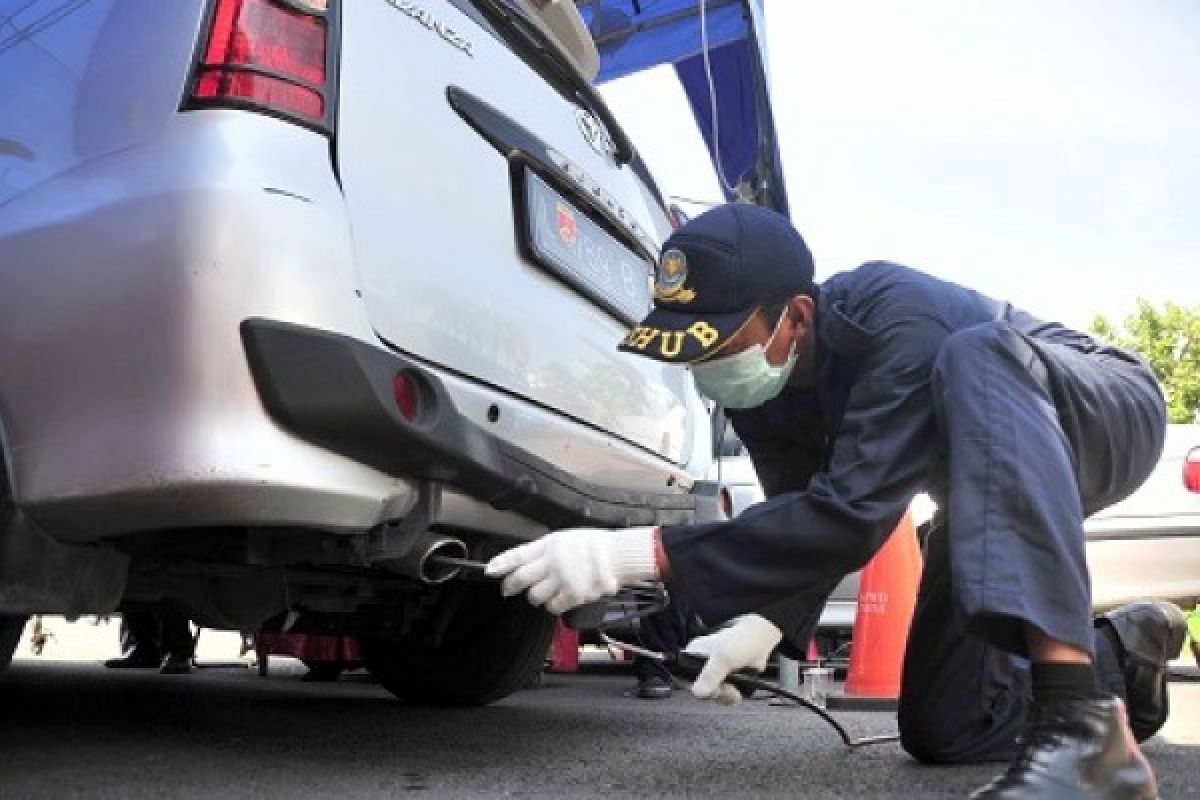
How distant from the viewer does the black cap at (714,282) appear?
5.82ft

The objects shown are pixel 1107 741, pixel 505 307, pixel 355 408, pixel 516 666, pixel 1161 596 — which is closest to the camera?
pixel 1107 741

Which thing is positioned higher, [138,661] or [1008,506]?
[1008,506]

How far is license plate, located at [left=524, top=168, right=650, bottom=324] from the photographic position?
2207 mm

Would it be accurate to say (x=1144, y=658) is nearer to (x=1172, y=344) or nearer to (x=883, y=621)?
(x=883, y=621)

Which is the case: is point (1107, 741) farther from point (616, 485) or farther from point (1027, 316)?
point (616, 485)

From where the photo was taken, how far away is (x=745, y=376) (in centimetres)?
188

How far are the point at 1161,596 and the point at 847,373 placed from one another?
3.29 meters

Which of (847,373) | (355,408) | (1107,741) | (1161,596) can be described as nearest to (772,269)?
(847,373)

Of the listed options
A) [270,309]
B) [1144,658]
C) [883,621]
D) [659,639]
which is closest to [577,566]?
[270,309]

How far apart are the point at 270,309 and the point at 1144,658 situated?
5.17 ft

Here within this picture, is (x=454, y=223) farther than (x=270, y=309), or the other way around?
(x=454, y=223)

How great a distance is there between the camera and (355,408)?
166cm

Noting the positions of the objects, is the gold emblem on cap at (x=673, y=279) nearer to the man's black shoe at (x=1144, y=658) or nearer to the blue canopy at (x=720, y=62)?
the man's black shoe at (x=1144, y=658)

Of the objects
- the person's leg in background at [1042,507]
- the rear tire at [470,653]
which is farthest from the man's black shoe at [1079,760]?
the rear tire at [470,653]
